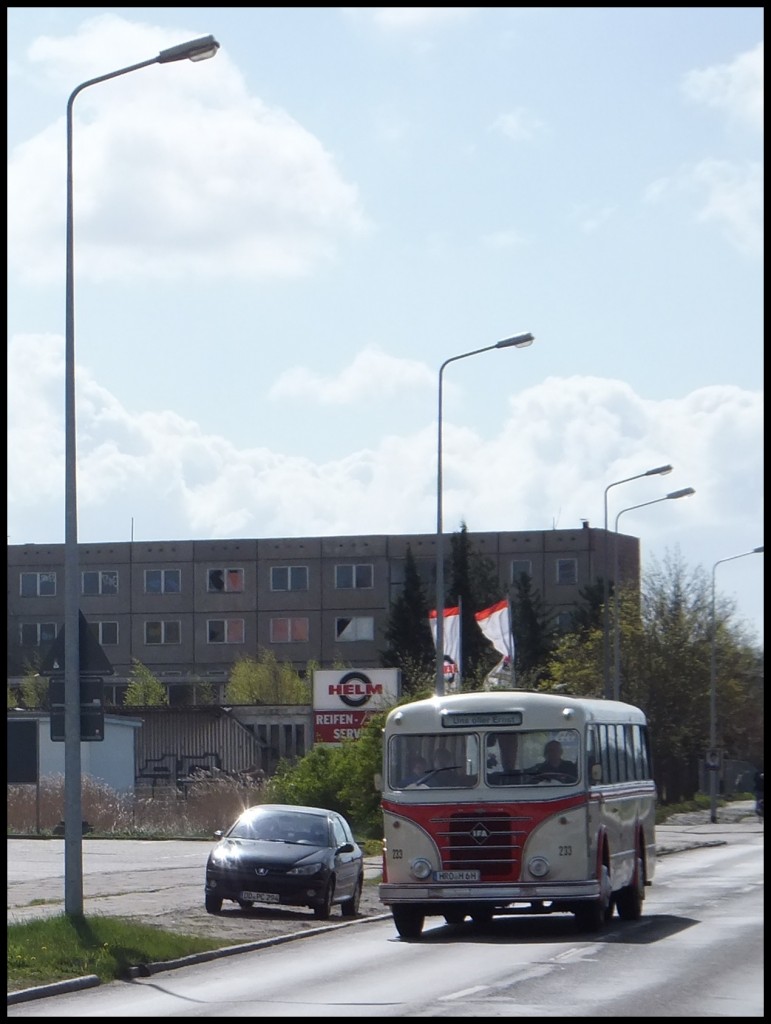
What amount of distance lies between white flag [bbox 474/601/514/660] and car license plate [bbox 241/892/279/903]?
18.7 meters

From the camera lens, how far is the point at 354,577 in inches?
4023

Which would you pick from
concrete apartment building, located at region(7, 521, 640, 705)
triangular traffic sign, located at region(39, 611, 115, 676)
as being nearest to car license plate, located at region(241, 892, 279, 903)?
triangular traffic sign, located at region(39, 611, 115, 676)

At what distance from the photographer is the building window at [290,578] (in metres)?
102

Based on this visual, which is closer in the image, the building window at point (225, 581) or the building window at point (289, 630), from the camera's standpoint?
the building window at point (289, 630)

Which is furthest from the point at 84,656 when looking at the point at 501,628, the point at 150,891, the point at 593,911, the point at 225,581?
the point at 225,581

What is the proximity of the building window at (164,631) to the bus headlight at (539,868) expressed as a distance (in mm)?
84217

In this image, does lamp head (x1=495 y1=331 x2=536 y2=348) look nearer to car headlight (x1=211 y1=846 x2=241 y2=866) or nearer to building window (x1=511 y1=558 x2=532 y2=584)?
car headlight (x1=211 y1=846 x2=241 y2=866)

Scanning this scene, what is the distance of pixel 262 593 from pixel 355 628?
5.86m

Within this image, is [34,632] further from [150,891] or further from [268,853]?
[268,853]

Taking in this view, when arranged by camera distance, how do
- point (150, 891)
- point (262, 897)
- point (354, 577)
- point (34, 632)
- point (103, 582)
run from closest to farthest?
point (262, 897), point (150, 891), point (354, 577), point (103, 582), point (34, 632)

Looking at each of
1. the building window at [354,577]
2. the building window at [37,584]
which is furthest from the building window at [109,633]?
the building window at [354,577]

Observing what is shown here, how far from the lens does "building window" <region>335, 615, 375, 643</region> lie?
102 m

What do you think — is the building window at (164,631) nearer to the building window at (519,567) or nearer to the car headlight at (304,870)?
A: the building window at (519,567)

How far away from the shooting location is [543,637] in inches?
3711
